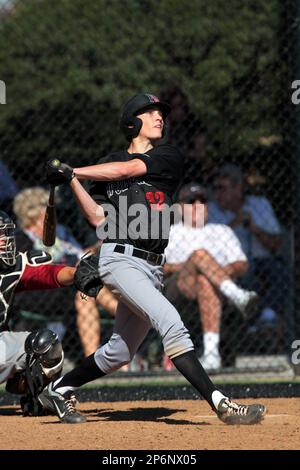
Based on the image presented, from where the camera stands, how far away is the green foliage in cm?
785

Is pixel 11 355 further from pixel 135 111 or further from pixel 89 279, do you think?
pixel 135 111

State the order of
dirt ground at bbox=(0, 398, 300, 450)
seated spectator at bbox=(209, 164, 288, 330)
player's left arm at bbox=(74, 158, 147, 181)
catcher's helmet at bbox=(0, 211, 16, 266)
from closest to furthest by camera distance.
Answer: dirt ground at bbox=(0, 398, 300, 450)
player's left arm at bbox=(74, 158, 147, 181)
catcher's helmet at bbox=(0, 211, 16, 266)
seated spectator at bbox=(209, 164, 288, 330)

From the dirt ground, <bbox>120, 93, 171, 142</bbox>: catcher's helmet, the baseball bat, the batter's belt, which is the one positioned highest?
<bbox>120, 93, 171, 142</bbox>: catcher's helmet

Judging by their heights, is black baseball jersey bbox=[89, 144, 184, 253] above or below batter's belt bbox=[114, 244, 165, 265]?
above

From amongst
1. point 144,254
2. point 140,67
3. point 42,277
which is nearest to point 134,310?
point 144,254

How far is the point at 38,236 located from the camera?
7473mm

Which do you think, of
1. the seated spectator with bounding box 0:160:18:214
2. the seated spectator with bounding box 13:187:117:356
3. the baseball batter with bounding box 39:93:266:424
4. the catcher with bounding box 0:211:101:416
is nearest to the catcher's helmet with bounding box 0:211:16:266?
the catcher with bounding box 0:211:101:416

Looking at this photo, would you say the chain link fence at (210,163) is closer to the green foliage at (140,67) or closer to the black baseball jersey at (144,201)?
the green foliage at (140,67)

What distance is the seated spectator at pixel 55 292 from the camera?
289 inches

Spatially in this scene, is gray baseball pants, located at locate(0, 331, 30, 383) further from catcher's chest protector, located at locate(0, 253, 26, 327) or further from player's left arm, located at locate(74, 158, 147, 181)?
player's left arm, located at locate(74, 158, 147, 181)

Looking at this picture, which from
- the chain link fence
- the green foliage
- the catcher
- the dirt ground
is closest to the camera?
the dirt ground

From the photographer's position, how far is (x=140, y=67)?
8.77 m

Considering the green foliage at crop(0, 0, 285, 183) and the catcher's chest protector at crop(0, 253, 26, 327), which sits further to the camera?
the green foliage at crop(0, 0, 285, 183)

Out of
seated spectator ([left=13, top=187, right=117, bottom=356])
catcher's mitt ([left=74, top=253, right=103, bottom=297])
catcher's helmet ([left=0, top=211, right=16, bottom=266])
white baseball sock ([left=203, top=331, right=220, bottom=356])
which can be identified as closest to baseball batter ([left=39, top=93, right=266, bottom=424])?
catcher's mitt ([left=74, top=253, right=103, bottom=297])
